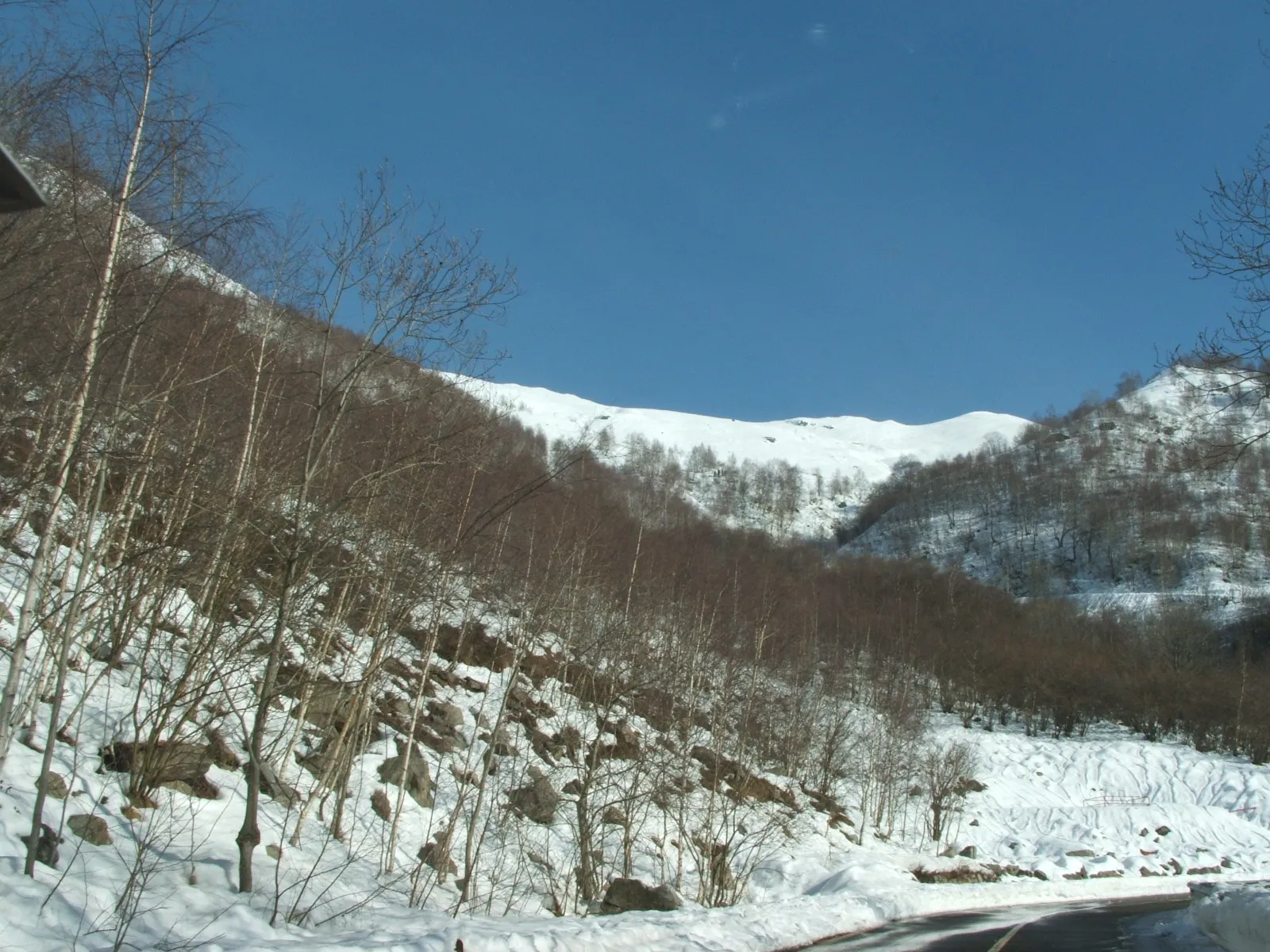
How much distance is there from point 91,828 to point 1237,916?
47.3 ft

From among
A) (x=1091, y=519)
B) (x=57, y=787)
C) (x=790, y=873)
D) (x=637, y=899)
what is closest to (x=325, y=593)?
(x=57, y=787)

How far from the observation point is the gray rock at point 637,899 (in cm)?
1398

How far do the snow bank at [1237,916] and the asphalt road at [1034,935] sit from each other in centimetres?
28

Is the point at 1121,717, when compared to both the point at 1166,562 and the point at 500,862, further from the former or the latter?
the point at 500,862

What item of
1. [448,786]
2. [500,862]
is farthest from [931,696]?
[500,862]

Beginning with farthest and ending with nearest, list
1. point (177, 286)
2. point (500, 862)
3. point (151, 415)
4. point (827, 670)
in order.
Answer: point (827, 670) → point (500, 862) → point (151, 415) → point (177, 286)

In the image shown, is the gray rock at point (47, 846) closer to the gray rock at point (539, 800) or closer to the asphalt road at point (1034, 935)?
the asphalt road at point (1034, 935)

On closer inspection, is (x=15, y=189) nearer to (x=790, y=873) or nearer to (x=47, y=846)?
(x=47, y=846)

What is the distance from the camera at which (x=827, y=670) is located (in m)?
44.2

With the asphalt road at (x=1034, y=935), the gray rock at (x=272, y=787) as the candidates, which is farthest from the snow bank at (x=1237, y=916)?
the gray rock at (x=272, y=787)

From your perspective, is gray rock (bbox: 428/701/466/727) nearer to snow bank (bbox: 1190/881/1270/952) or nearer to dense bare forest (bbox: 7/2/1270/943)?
dense bare forest (bbox: 7/2/1270/943)

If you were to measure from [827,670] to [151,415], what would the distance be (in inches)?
1531

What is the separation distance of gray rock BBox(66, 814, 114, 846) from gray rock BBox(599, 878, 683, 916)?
7796 mm

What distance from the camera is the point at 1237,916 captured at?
1185 centimetres
